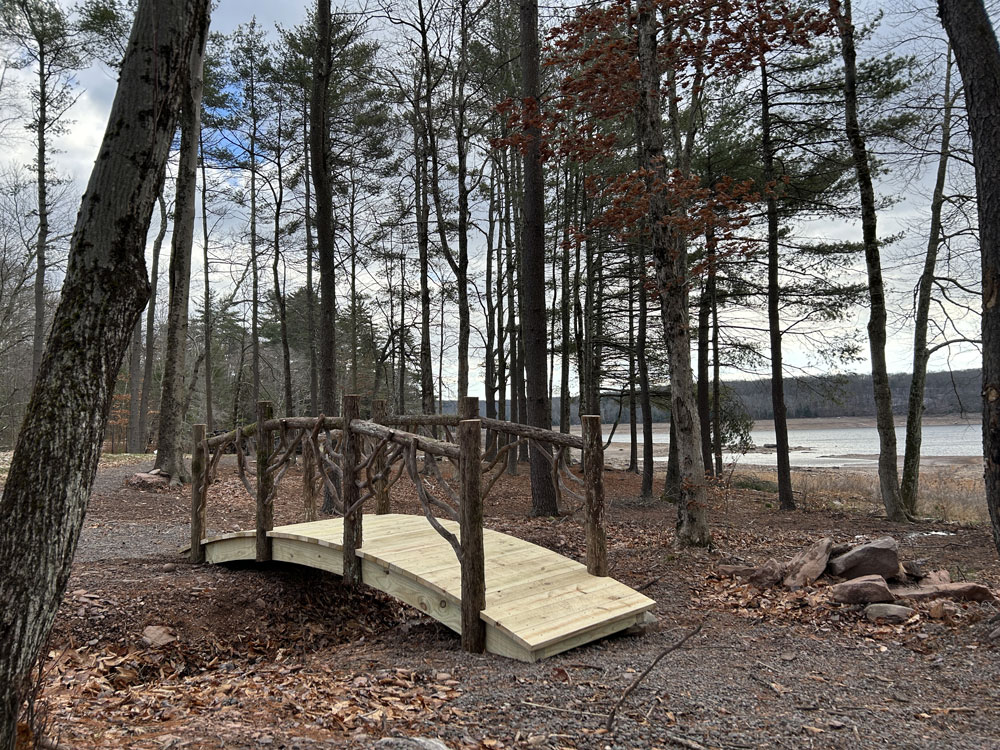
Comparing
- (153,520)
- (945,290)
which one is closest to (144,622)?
(153,520)

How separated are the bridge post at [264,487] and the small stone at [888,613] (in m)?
5.32

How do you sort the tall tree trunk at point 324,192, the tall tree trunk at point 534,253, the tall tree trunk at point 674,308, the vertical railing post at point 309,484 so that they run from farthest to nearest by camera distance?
the tall tree trunk at point 534,253
the tall tree trunk at point 324,192
the tall tree trunk at point 674,308
the vertical railing post at point 309,484

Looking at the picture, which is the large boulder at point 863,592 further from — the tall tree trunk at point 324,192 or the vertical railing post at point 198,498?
the tall tree trunk at point 324,192

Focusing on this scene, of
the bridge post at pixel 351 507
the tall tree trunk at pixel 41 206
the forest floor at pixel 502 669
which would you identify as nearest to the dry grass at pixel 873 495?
the forest floor at pixel 502 669

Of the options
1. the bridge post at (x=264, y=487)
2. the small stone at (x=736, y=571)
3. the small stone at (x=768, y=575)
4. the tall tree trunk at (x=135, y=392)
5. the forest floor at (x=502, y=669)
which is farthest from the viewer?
the tall tree trunk at (x=135, y=392)

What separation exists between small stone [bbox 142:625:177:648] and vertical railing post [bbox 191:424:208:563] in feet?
6.16

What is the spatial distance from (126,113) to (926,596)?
19.8 feet

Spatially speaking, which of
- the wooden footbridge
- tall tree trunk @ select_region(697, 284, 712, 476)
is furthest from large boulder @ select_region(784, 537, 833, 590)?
tall tree trunk @ select_region(697, 284, 712, 476)

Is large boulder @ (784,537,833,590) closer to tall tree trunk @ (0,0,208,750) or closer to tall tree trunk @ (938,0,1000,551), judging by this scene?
tall tree trunk @ (938,0,1000,551)

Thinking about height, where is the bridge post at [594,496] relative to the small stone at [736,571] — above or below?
above

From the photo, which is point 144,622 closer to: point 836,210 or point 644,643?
point 644,643

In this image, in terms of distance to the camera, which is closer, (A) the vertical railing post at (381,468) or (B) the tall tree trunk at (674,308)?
(B) the tall tree trunk at (674,308)

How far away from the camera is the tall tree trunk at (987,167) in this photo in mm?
3912

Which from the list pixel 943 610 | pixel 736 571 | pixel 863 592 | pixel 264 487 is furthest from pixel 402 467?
pixel 943 610
